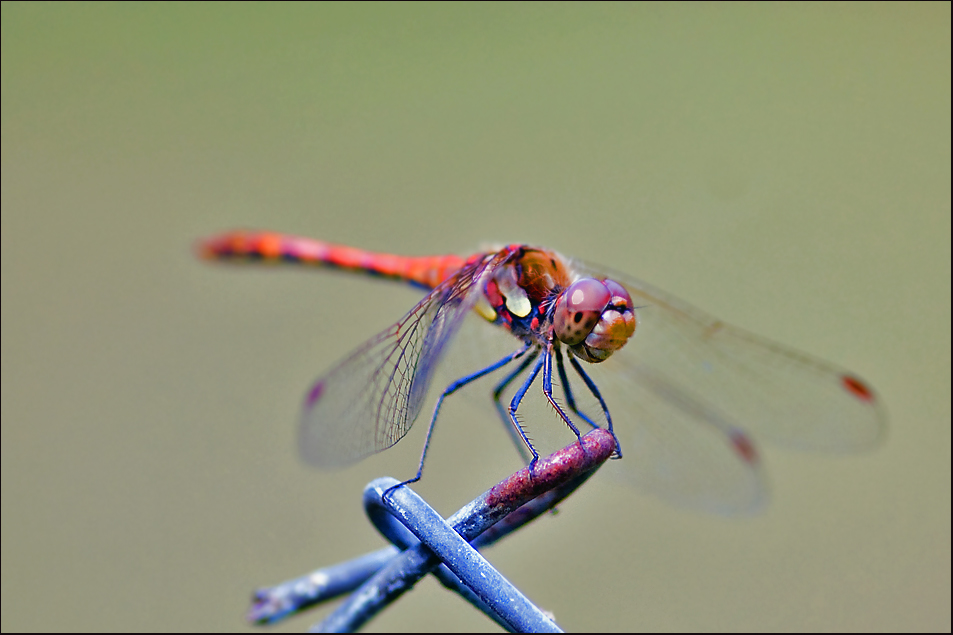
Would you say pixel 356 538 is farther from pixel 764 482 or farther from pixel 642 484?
pixel 764 482

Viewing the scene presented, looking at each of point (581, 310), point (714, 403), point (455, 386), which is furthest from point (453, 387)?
point (714, 403)

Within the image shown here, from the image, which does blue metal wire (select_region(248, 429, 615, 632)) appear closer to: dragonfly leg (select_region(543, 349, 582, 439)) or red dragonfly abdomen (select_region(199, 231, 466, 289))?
dragonfly leg (select_region(543, 349, 582, 439))

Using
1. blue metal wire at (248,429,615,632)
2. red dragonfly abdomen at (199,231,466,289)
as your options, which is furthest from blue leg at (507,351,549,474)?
red dragonfly abdomen at (199,231,466,289)

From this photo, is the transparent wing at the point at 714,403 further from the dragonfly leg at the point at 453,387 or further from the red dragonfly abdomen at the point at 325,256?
the red dragonfly abdomen at the point at 325,256

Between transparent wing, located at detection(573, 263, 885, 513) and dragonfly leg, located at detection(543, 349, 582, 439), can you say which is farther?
transparent wing, located at detection(573, 263, 885, 513)

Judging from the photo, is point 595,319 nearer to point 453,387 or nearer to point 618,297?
point 618,297

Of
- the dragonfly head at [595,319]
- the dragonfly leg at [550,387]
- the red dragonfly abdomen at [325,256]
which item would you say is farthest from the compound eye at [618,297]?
the red dragonfly abdomen at [325,256]
